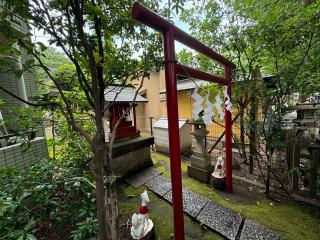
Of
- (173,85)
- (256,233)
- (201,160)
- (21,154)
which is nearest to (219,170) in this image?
(201,160)

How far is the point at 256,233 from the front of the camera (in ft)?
9.80

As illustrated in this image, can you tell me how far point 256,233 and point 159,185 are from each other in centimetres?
252

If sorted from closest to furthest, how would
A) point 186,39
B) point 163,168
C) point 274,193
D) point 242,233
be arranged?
point 186,39
point 242,233
point 274,193
point 163,168

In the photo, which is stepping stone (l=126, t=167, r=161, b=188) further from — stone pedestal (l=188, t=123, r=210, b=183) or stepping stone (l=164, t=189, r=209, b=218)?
stone pedestal (l=188, t=123, r=210, b=183)

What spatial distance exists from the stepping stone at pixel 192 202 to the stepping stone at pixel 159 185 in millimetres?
217

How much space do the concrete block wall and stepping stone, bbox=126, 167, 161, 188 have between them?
2.43 m

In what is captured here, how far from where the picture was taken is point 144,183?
5.07 m

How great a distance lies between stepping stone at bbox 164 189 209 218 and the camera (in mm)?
3600

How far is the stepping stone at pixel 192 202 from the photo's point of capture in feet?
11.8

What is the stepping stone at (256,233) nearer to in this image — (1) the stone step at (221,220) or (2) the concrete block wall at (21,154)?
(1) the stone step at (221,220)

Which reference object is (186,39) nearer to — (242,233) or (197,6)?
(242,233)

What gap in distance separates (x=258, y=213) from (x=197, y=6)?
5643 millimetres

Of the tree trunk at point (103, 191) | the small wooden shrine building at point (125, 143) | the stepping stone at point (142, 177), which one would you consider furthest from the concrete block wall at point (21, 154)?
the stepping stone at point (142, 177)

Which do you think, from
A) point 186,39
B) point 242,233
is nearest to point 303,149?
point 242,233
